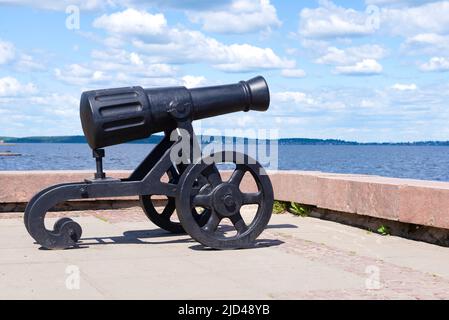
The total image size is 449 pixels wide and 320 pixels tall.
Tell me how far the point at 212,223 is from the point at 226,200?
27cm

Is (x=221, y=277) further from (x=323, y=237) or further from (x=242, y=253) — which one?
(x=323, y=237)

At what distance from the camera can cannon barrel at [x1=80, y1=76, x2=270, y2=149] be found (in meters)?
8.38

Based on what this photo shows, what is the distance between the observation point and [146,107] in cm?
851

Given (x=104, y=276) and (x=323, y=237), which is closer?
(x=104, y=276)

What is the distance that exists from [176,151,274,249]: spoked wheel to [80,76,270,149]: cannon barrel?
0.65 metres

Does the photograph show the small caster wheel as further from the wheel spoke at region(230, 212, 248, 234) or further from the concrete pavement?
the wheel spoke at region(230, 212, 248, 234)

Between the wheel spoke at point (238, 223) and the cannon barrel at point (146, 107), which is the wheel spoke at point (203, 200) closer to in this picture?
the wheel spoke at point (238, 223)

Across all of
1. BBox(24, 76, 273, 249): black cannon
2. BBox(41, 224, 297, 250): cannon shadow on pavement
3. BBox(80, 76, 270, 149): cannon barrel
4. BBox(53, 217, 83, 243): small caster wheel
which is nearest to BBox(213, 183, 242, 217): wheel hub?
BBox(24, 76, 273, 249): black cannon

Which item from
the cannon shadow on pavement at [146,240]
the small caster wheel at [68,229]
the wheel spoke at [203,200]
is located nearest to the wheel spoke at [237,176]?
the wheel spoke at [203,200]

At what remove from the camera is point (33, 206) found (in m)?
8.28

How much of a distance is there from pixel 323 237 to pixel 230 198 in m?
1.51
